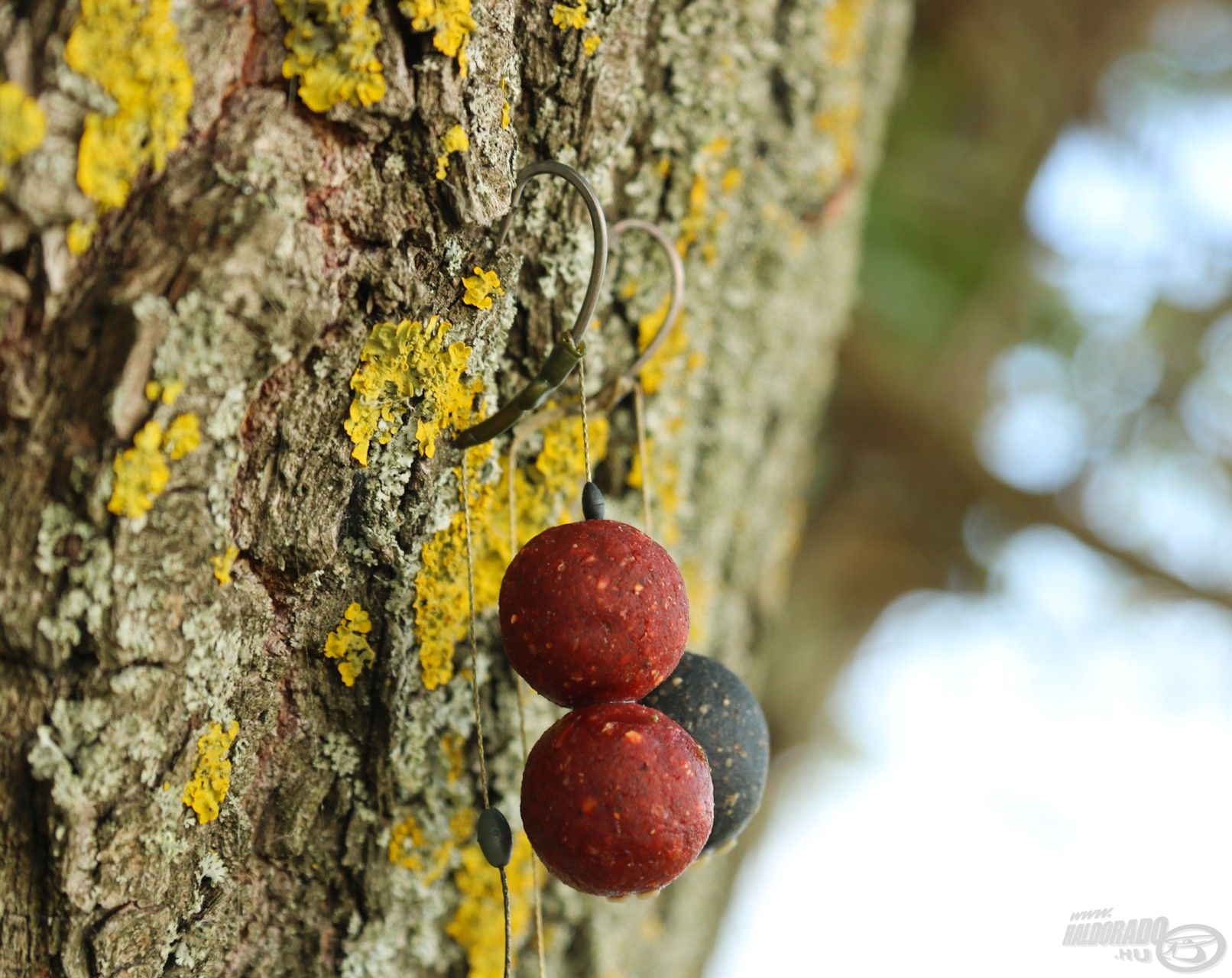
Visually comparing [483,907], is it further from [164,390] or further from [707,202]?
[707,202]

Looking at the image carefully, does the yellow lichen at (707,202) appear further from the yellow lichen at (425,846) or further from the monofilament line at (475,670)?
the yellow lichen at (425,846)

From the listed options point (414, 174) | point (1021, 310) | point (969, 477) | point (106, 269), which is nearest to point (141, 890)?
point (106, 269)

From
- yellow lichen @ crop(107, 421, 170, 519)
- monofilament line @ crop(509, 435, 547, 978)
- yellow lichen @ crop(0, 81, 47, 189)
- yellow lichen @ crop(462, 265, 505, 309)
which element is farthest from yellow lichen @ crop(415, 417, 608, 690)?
yellow lichen @ crop(0, 81, 47, 189)

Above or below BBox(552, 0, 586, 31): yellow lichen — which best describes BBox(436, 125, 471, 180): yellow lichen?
below

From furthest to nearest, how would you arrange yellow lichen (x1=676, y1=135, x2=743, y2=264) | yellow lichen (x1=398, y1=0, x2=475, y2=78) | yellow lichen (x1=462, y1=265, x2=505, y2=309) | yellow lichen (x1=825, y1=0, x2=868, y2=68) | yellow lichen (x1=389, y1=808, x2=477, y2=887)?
yellow lichen (x1=825, y1=0, x2=868, y2=68)
yellow lichen (x1=676, y1=135, x2=743, y2=264)
yellow lichen (x1=389, y1=808, x2=477, y2=887)
yellow lichen (x1=462, y1=265, x2=505, y2=309)
yellow lichen (x1=398, y1=0, x2=475, y2=78)

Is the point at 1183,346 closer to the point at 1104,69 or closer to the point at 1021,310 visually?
the point at 1021,310

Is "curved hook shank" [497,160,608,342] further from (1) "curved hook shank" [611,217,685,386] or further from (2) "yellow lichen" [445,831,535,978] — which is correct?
(2) "yellow lichen" [445,831,535,978]
